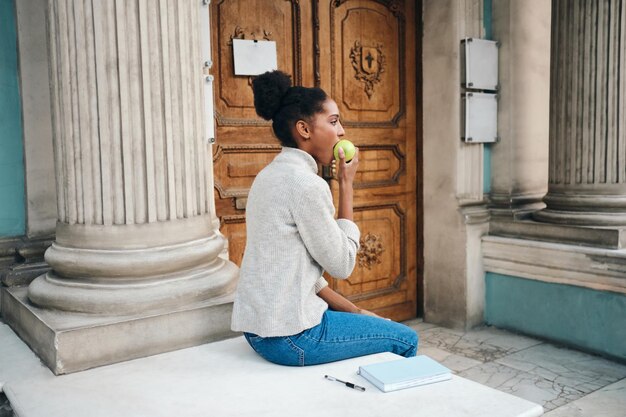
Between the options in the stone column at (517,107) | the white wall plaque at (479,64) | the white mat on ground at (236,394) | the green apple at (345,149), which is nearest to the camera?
the white mat on ground at (236,394)

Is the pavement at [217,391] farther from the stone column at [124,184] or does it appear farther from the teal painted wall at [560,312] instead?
A: the teal painted wall at [560,312]

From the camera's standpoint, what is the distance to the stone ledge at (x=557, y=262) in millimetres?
4191

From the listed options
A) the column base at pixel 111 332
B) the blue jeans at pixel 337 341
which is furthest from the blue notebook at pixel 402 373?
the column base at pixel 111 332

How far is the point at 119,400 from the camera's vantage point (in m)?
2.15

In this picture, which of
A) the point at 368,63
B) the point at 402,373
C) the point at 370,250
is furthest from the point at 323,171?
the point at 402,373

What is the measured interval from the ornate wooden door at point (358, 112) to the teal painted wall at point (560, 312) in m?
0.73

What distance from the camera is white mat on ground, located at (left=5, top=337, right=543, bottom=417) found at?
6.63 feet

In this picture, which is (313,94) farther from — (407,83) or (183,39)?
(407,83)

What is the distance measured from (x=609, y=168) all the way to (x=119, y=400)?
12.7ft

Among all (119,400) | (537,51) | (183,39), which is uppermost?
(537,51)

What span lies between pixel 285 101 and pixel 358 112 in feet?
7.87

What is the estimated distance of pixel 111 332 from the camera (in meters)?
2.48

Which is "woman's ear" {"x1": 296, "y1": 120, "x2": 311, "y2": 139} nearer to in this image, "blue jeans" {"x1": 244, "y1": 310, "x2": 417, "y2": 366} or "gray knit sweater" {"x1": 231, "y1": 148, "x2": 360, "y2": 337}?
"gray knit sweater" {"x1": 231, "y1": 148, "x2": 360, "y2": 337}

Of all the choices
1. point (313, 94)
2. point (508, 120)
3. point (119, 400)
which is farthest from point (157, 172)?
point (508, 120)
